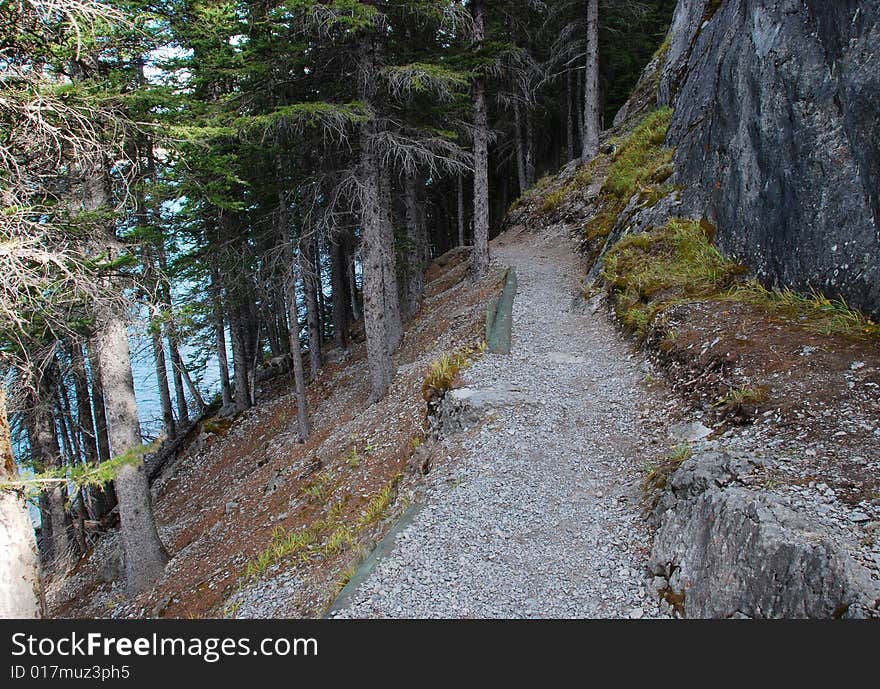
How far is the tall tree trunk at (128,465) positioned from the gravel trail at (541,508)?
6.90 metres

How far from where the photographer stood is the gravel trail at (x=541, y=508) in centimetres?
494

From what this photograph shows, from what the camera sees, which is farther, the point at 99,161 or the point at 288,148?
the point at 288,148

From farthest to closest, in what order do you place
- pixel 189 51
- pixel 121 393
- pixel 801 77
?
pixel 189 51 < pixel 121 393 < pixel 801 77

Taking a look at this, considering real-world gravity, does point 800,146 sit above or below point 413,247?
above

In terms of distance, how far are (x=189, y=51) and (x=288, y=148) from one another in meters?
3.19

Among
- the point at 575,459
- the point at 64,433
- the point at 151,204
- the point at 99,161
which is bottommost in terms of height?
the point at 64,433

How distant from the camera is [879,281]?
243 inches

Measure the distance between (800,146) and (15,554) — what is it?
11.5m

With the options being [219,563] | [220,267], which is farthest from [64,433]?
[219,563]

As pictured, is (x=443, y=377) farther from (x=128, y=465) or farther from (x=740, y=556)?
(x=128, y=465)

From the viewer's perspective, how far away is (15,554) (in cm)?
519

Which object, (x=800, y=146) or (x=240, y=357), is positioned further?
(x=240, y=357)

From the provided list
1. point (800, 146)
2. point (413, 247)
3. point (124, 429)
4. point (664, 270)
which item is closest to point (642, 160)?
point (664, 270)

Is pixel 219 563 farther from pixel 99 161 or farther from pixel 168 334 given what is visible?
pixel 99 161
